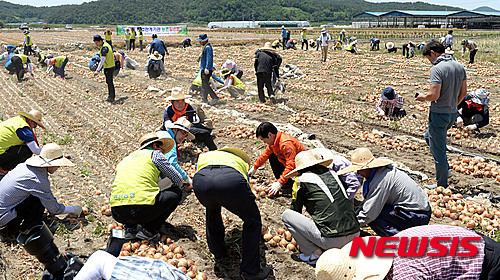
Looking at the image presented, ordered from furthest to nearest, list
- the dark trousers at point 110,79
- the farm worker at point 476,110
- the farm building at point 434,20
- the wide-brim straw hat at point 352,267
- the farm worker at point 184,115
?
the farm building at point 434,20, the dark trousers at point 110,79, the farm worker at point 476,110, the farm worker at point 184,115, the wide-brim straw hat at point 352,267

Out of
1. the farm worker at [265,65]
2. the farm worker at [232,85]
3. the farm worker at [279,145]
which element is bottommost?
the farm worker at [279,145]

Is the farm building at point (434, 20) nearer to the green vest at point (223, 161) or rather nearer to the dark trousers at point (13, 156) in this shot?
the green vest at point (223, 161)

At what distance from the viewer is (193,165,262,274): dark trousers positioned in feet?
12.0

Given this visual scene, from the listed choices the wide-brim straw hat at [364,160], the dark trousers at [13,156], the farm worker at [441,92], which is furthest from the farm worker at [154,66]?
the wide-brim straw hat at [364,160]

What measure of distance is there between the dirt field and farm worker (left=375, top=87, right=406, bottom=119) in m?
0.36

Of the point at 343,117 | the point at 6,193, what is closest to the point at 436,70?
the point at 343,117

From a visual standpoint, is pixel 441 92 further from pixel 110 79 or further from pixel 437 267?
pixel 110 79

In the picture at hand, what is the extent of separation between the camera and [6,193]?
14.2 feet

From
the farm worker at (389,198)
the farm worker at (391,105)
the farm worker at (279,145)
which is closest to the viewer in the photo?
the farm worker at (389,198)

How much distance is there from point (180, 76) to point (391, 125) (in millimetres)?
11018

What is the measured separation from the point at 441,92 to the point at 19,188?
6.07 m

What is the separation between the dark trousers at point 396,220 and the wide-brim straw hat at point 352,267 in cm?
153

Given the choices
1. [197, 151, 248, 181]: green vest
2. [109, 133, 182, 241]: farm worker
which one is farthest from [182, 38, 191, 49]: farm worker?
[197, 151, 248, 181]: green vest

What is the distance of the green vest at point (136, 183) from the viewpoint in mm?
4375
